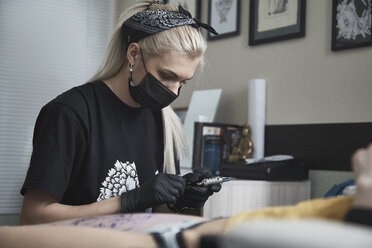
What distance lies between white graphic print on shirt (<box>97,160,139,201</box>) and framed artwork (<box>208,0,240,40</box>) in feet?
5.17

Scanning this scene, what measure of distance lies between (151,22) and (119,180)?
1.99 feet

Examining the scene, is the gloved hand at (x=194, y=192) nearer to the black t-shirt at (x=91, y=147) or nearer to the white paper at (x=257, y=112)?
the black t-shirt at (x=91, y=147)

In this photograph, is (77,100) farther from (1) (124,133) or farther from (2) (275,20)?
(2) (275,20)

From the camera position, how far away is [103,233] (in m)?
0.69

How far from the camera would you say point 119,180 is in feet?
5.65

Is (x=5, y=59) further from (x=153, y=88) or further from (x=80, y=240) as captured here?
(x=80, y=240)

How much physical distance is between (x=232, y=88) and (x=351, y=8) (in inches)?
36.3

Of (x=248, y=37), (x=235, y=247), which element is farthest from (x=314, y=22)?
(x=235, y=247)

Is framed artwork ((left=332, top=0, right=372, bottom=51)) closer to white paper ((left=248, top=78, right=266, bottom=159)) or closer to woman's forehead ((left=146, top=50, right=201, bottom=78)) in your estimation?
white paper ((left=248, top=78, right=266, bottom=159))

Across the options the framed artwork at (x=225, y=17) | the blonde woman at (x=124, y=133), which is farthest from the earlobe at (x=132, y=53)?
the framed artwork at (x=225, y=17)

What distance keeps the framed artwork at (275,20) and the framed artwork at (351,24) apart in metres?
0.22

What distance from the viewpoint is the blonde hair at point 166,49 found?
5.72 ft

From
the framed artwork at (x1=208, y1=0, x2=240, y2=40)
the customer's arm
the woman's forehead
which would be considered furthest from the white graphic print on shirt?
the framed artwork at (x1=208, y1=0, x2=240, y2=40)

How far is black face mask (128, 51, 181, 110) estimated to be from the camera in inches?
70.1
